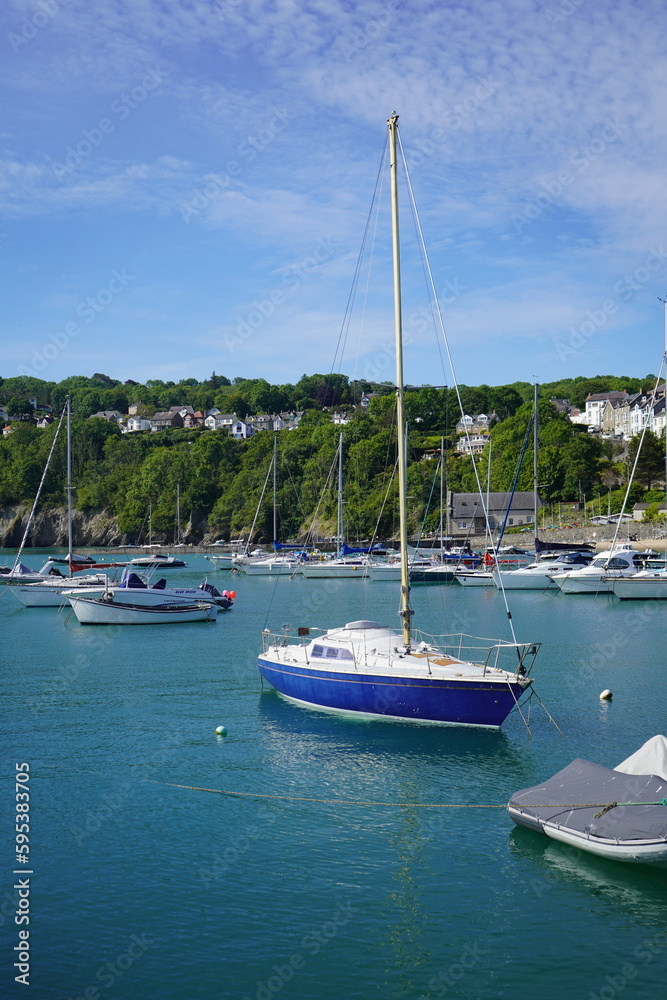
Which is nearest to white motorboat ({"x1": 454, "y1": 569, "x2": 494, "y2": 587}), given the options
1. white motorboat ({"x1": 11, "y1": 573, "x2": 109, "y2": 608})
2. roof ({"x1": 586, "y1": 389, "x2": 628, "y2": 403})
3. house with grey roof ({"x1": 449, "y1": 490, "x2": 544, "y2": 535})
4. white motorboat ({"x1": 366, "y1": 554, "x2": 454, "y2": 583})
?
white motorboat ({"x1": 366, "y1": 554, "x2": 454, "y2": 583})

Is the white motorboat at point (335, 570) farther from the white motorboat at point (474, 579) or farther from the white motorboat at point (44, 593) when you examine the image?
the white motorboat at point (44, 593)

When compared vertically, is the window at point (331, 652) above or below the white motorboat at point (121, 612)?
above

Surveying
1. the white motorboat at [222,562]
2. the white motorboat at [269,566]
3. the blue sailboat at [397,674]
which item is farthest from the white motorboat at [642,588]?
the white motorboat at [222,562]

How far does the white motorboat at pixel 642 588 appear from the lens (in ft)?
175

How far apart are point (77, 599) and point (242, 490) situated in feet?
332

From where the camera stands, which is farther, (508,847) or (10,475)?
(10,475)

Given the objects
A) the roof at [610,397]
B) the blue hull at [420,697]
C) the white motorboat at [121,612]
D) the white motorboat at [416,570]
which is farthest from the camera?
the roof at [610,397]

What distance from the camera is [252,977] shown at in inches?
447

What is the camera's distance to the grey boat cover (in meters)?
13.9

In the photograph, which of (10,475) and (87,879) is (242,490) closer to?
(10,475)

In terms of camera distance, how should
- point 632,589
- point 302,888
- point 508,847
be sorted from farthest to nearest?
point 632,589 < point 508,847 < point 302,888

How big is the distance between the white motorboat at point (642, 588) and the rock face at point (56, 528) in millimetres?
119997

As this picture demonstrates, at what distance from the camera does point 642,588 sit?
53.7m

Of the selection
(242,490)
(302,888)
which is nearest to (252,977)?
(302,888)
